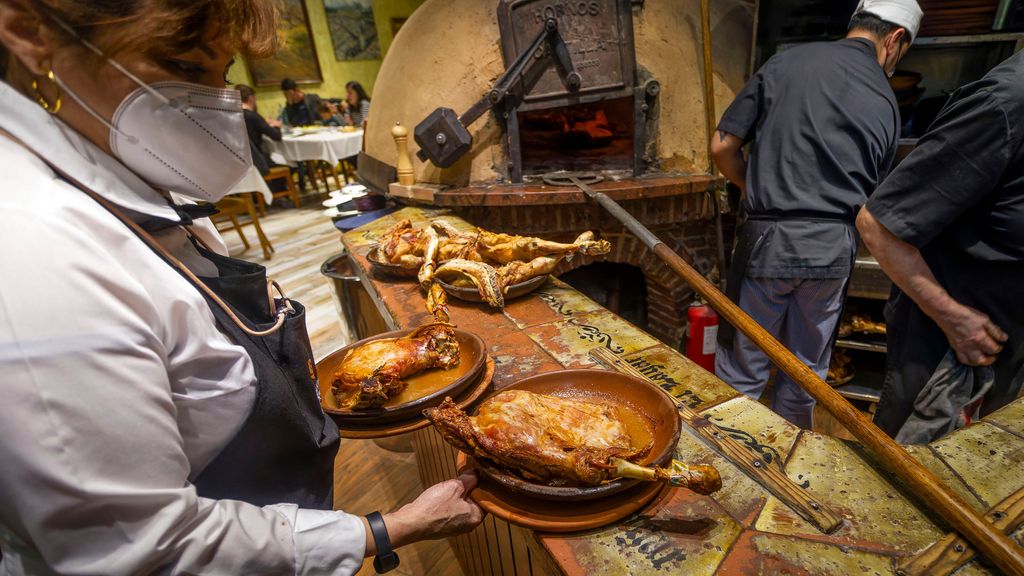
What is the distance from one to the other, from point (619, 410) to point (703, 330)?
9.34ft

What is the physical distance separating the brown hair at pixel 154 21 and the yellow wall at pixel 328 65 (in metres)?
10.8

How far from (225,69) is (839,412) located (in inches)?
69.0

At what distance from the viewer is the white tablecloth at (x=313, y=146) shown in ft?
28.3

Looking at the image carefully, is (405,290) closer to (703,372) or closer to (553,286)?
(553,286)

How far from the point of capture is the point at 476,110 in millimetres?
3920

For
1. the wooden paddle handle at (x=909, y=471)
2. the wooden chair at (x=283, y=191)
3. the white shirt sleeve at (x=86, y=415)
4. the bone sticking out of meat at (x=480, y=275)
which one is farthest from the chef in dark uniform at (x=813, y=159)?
the wooden chair at (x=283, y=191)

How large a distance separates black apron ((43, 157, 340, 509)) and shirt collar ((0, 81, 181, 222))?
31 millimetres

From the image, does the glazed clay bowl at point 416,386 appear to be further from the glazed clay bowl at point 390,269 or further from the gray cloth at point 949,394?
the gray cloth at point 949,394

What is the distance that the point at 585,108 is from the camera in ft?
15.0

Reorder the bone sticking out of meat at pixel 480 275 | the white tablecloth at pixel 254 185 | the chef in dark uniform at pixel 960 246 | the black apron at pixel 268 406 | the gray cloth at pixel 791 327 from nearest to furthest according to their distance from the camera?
1. the black apron at pixel 268 406
2. the chef in dark uniform at pixel 960 246
3. the bone sticking out of meat at pixel 480 275
4. the gray cloth at pixel 791 327
5. the white tablecloth at pixel 254 185

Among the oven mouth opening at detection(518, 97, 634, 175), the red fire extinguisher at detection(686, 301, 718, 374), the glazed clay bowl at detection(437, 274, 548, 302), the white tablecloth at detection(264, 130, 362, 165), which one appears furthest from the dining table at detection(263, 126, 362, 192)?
the glazed clay bowl at detection(437, 274, 548, 302)

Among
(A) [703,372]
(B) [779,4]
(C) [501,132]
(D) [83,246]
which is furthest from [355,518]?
(B) [779,4]

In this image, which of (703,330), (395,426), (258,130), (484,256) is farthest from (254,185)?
(395,426)

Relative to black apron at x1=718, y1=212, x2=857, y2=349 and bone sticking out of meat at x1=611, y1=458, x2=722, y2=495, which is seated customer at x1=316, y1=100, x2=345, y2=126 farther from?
bone sticking out of meat at x1=611, y1=458, x2=722, y2=495
